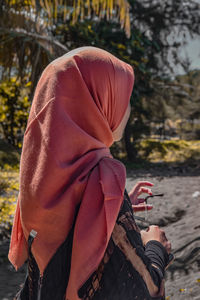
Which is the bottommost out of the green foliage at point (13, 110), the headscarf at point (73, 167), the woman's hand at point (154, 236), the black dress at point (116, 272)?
the green foliage at point (13, 110)

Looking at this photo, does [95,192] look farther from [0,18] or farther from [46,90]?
[0,18]

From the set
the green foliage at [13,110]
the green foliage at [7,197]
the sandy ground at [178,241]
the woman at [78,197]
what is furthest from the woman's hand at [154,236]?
the green foliage at [13,110]

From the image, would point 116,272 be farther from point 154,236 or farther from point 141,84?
point 141,84

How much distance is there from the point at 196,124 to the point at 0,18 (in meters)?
13.2

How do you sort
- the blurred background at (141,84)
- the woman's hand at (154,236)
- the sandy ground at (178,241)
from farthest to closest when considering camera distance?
the blurred background at (141,84) < the sandy ground at (178,241) < the woman's hand at (154,236)

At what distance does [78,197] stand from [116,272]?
28cm

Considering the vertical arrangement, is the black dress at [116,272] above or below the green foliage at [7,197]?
above

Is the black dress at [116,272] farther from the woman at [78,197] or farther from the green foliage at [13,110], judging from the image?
the green foliage at [13,110]

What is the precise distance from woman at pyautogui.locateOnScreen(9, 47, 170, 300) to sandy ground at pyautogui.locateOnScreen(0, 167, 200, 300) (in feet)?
7.22

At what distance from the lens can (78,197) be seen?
1.18m

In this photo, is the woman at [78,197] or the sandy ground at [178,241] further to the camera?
the sandy ground at [178,241]

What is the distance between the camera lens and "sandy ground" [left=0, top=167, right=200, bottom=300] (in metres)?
3.31

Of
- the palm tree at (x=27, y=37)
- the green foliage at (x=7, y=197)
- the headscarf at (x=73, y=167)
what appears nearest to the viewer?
the headscarf at (x=73, y=167)

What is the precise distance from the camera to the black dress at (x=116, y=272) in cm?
114
